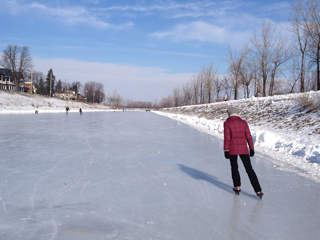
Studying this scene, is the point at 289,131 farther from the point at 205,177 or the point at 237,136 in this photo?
the point at 237,136

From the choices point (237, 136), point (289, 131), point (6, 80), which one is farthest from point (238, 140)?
point (6, 80)

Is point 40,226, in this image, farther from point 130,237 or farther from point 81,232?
point 130,237

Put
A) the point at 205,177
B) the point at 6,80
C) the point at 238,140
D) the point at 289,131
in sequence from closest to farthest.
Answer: the point at 238,140 → the point at 205,177 → the point at 289,131 → the point at 6,80

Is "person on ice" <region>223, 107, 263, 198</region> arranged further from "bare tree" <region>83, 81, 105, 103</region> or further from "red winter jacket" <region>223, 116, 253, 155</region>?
"bare tree" <region>83, 81, 105, 103</region>

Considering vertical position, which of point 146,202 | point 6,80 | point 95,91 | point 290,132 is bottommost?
point 146,202

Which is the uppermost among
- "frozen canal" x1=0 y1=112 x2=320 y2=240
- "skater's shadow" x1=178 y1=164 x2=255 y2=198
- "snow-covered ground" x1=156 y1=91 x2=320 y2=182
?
"snow-covered ground" x1=156 y1=91 x2=320 y2=182

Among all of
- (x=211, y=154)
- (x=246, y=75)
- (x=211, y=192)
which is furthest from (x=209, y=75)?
(x=211, y=192)

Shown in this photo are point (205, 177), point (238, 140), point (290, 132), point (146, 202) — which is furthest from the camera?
point (290, 132)

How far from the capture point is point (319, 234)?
2.80 metres

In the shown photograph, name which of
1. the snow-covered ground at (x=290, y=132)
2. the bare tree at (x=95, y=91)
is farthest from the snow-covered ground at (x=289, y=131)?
the bare tree at (x=95, y=91)

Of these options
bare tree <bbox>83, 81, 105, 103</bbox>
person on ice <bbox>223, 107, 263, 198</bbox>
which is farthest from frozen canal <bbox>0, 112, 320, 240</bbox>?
bare tree <bbox>83, 81, 105, 103</bbox>

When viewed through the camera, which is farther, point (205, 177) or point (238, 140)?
point (205, 177)

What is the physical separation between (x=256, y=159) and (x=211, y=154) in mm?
1369

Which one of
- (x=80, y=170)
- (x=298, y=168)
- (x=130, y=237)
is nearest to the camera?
(x=130, y=237)
